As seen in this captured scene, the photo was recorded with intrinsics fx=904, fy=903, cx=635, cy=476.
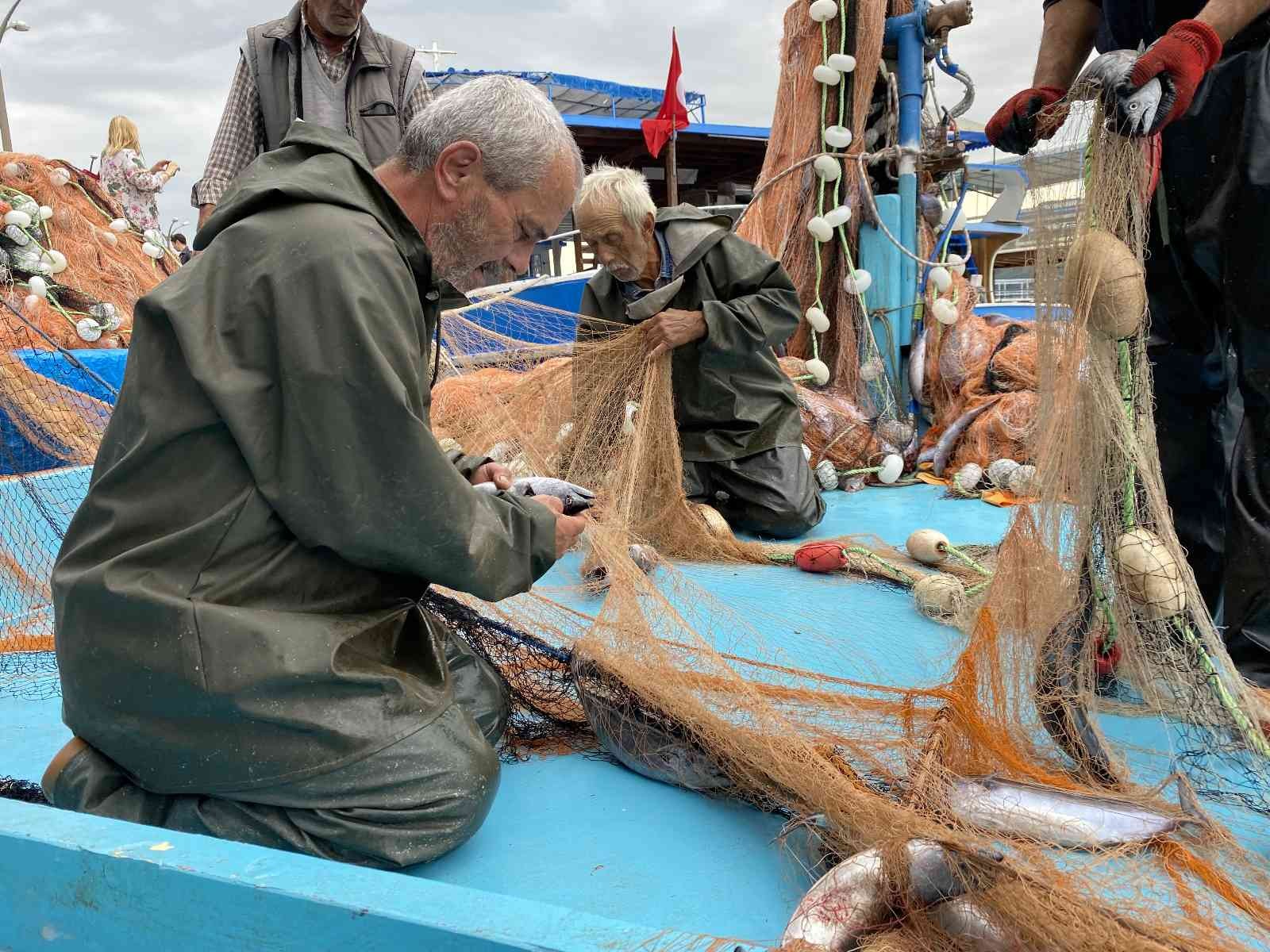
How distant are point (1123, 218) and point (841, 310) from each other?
450 cm

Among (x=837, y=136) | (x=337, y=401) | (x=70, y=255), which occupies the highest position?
(x=837, y=136)

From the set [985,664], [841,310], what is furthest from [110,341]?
[985,664]

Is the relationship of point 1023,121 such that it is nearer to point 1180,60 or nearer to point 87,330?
point 1180,60

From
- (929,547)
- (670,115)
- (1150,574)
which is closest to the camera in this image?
(1150,574)

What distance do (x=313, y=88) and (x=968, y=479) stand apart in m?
4.12

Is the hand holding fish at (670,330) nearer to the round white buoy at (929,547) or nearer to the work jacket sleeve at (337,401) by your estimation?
the round white buoy at (929,547)

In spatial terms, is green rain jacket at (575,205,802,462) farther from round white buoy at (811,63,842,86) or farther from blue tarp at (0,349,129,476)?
blue tarp at (0,349,129,476)

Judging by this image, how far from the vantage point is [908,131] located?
652 centimetres

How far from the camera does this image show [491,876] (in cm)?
192

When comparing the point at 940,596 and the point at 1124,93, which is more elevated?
the point at 1124,93

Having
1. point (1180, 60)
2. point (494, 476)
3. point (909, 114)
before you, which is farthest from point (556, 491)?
point (909, 114)

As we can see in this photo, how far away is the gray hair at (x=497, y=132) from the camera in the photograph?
6.54 ft

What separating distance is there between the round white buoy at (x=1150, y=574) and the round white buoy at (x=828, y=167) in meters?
4.86

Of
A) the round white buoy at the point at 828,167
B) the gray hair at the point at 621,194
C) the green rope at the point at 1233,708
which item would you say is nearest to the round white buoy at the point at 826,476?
the round white buoy at the point at 828,167
